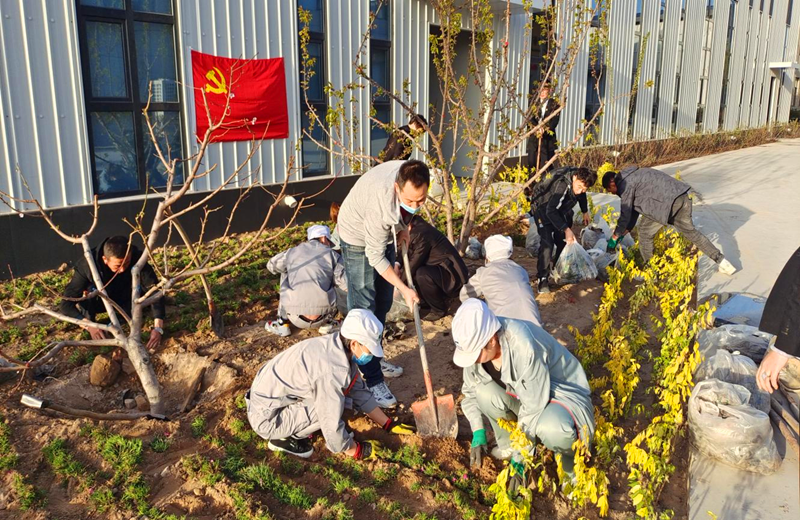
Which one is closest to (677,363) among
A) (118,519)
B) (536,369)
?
(536,369)

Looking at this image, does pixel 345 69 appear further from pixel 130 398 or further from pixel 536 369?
pixel 536 369

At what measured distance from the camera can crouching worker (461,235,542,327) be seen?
14.1ft

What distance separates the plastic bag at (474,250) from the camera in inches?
280

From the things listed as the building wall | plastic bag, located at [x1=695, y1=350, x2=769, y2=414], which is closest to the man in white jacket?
plastic bag, located at [x1=695, y1=350, x2=769, y2=414]

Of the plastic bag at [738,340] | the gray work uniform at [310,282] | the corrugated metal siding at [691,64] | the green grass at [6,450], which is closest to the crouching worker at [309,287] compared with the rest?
the gray work uniform at [310,282]

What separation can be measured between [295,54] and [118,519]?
21.5 feet

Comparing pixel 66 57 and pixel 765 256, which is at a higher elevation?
pixel 66 57

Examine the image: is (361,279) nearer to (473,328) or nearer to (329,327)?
(329,327)

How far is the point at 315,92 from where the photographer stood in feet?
28.7

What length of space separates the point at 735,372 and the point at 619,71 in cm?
1291

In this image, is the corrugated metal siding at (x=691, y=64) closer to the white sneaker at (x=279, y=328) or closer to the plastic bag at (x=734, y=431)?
the white sneaker at (x=279, y=328)

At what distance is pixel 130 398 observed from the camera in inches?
177

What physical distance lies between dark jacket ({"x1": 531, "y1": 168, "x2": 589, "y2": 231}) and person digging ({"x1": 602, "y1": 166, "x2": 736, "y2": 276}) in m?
0.40

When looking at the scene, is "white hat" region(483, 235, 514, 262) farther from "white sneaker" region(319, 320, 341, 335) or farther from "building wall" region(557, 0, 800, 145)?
"building wall" region(557, 0, 800, 145)
